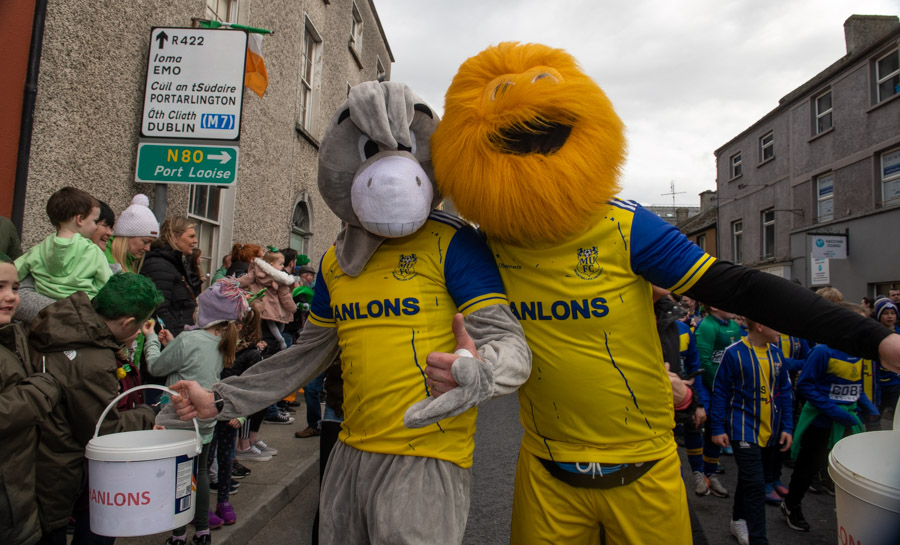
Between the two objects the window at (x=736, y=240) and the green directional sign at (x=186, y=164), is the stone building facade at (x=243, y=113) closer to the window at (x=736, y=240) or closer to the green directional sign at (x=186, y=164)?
the green directional sign at (x=186, y=164)

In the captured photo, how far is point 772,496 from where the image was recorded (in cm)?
469

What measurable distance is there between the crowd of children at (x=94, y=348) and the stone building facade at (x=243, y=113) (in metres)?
0.69

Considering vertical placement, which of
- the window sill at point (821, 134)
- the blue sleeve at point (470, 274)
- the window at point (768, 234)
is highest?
the window sill at point (821, 134)

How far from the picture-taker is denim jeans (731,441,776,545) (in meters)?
3.31

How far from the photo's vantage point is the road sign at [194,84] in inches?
195

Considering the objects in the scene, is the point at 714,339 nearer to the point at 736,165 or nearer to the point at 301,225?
the point at 301,225

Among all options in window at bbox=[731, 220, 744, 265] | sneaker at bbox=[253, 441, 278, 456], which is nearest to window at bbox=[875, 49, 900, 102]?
window at bbox=[731, 220, 744, 265]

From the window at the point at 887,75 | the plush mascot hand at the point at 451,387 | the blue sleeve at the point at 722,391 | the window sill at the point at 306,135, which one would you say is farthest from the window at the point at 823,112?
the plush mascot hand at the point at 451,387

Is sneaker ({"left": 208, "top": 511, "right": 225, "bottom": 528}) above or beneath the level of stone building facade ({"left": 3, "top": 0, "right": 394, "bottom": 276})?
beneath

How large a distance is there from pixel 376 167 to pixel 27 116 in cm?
382

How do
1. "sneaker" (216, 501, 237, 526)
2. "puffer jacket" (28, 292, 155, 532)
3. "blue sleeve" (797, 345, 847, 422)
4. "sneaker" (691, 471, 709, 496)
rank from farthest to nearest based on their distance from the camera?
"sneaker" (691, 471, 709, 496), "blue sleeve" (797, 345, 847, 422), "sneaker" (216, 501, 237, 526), "puffer jacket" (28, 292, 155, 532)

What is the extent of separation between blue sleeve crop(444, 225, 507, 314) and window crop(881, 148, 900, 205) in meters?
16.6

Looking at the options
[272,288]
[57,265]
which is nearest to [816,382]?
[272,288]

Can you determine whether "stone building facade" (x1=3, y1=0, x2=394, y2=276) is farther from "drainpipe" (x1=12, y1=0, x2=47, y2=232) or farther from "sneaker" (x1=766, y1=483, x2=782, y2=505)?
"sneaker" (x1=766, y1=483, x2=782, y2=505)
